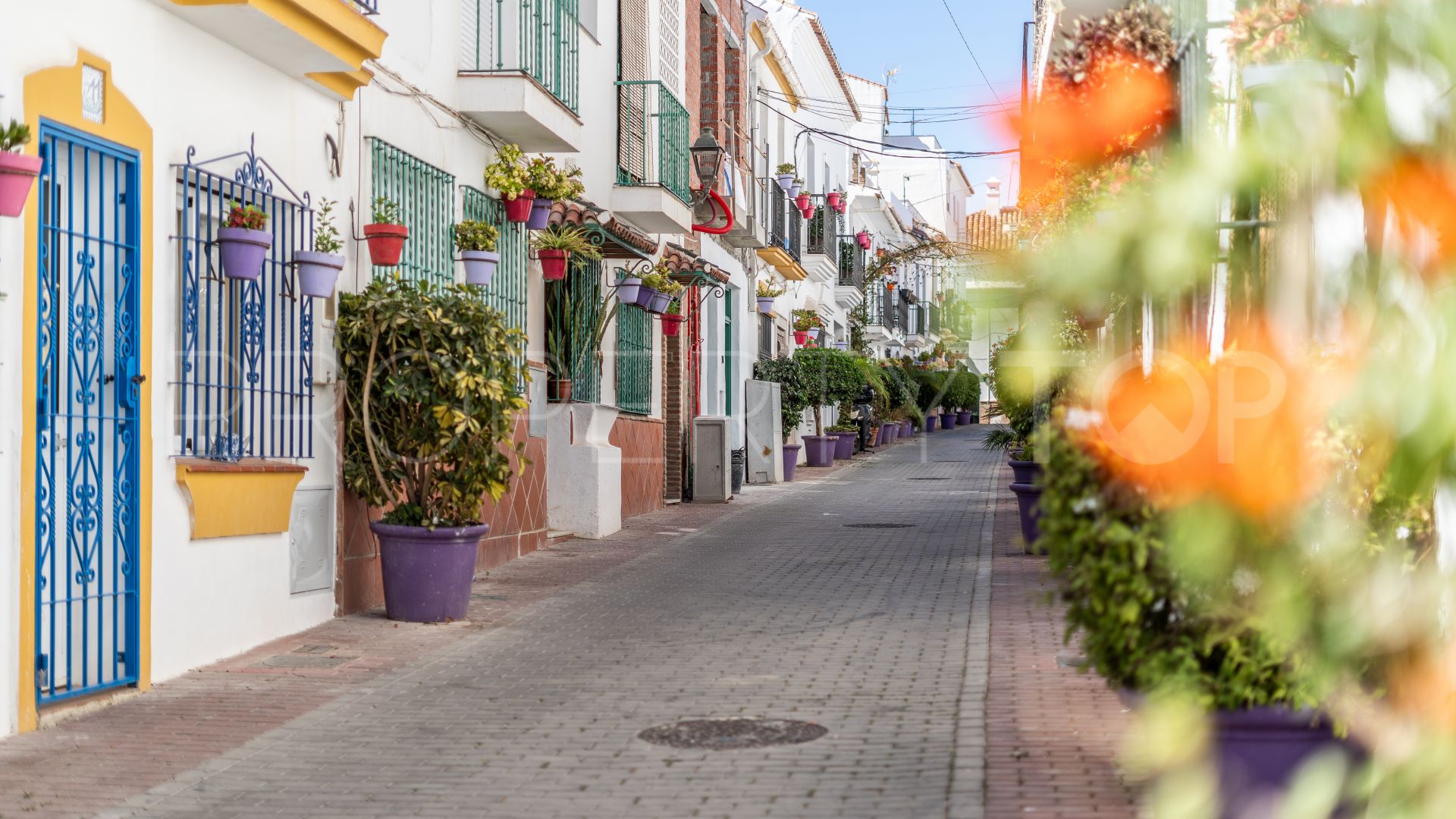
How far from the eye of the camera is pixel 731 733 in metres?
6.59

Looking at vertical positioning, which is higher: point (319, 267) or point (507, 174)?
point (507, 174)

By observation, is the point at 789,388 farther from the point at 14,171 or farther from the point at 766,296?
the point at 14,171

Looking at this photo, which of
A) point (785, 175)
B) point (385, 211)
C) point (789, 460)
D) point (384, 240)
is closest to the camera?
point (384, 240)

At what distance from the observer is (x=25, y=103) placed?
6.50 meters

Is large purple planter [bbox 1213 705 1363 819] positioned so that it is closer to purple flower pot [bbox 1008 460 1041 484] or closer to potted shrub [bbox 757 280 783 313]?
purple flower pot [bbox 1008 460 1041 484]

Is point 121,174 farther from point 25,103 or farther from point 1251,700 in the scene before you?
point 1251,700

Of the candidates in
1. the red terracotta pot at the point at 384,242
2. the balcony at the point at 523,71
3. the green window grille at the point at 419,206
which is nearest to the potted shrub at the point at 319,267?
the red terracotta pot at the point at 384,242

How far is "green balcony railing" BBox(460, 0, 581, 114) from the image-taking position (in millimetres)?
12414

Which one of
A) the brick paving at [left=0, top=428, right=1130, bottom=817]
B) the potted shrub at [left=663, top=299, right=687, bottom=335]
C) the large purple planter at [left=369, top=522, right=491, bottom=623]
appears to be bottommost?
the brick paving at [left=0, top=428, right=1130, bottom=817]

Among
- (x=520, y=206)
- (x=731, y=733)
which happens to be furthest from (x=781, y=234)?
(x=731, y=733)

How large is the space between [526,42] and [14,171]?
7549mm

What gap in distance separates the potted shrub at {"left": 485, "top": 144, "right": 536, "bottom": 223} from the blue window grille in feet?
10.8

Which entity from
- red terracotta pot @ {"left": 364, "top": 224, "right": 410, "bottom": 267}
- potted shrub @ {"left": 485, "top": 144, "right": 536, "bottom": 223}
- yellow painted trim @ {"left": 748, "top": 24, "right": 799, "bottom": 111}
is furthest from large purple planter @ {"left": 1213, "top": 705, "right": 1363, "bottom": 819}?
yellow painted trim @ {"left": 748, "top": 24, "right": 799, "bottom": 111}

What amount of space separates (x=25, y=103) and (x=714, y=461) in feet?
46.7
